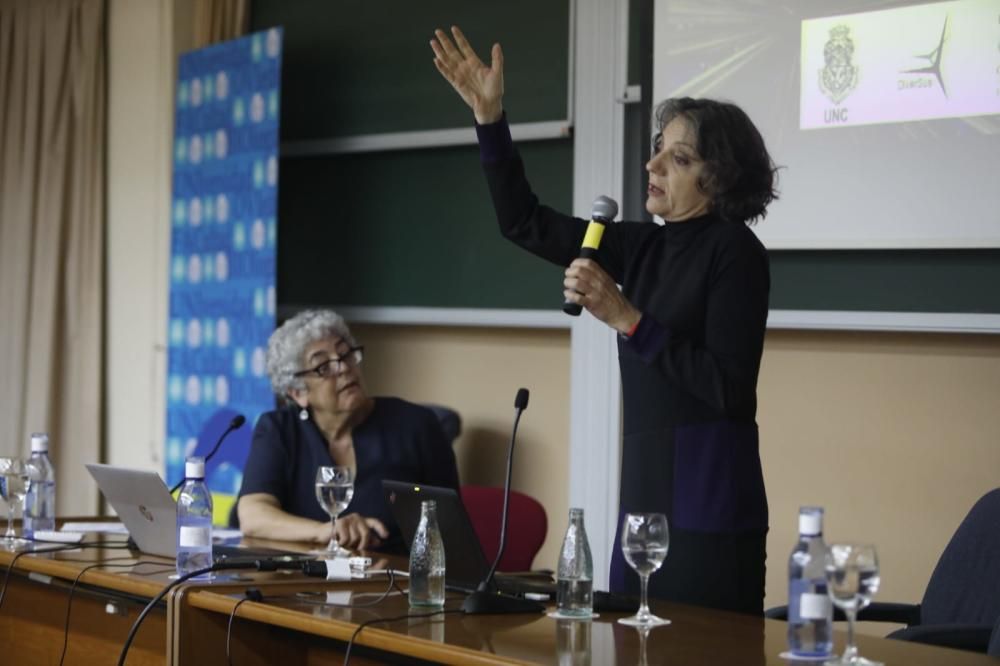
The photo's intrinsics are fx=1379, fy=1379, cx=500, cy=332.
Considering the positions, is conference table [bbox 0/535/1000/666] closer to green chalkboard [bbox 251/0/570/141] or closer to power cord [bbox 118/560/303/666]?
power cord [bbox 118/560/303/666]

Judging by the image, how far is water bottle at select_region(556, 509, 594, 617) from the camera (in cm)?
228

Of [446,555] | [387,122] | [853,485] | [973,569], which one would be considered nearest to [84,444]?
[387,122]

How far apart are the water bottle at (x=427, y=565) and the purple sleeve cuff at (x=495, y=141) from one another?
2.89 feet

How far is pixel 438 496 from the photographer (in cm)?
248

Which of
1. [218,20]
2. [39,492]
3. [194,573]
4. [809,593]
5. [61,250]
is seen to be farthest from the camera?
[61,250]

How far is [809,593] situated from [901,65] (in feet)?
8.09

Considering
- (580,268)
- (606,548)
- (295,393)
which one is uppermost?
(580,268)

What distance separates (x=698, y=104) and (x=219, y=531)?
166 centimetres

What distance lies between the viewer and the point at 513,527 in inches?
144

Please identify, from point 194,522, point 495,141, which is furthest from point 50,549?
point 495,141

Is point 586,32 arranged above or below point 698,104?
above

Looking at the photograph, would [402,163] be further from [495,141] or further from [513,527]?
[495,141]

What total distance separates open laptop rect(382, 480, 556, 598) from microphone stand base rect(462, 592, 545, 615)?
0.40 feet

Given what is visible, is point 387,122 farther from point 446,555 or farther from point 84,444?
point 446,555
